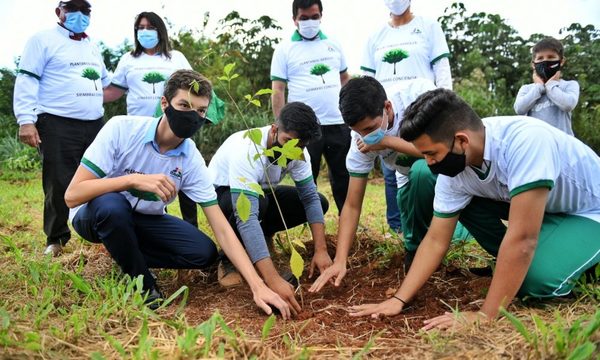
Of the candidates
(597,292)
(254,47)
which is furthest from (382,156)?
(254,47)

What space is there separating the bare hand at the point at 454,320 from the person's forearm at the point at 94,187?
1.47m

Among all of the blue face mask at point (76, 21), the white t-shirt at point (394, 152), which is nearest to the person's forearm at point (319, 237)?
the white t-shirt at point (394, 152)

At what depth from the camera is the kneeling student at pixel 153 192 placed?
2.59 metres

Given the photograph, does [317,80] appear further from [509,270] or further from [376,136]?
[509,270]

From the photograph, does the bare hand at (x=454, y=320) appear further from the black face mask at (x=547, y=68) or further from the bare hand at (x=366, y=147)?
the black face mask at (x=547, y=68)

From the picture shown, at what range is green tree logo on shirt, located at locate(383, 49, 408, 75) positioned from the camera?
388cm

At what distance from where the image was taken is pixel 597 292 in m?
2.26

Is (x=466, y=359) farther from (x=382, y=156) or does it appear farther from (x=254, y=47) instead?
(x=254, y=47)

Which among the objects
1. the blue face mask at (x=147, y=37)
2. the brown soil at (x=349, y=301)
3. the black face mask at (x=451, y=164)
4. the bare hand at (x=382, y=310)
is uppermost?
the blue face mask at (x=147, y=37)

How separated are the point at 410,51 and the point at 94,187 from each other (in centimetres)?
236

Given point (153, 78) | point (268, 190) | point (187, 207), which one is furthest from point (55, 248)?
point (268, 190)

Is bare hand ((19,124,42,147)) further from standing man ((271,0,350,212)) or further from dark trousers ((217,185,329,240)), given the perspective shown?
standing man ((271,0,350,212))

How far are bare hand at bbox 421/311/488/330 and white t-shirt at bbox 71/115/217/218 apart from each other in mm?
1263

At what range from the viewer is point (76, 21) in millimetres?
3848
